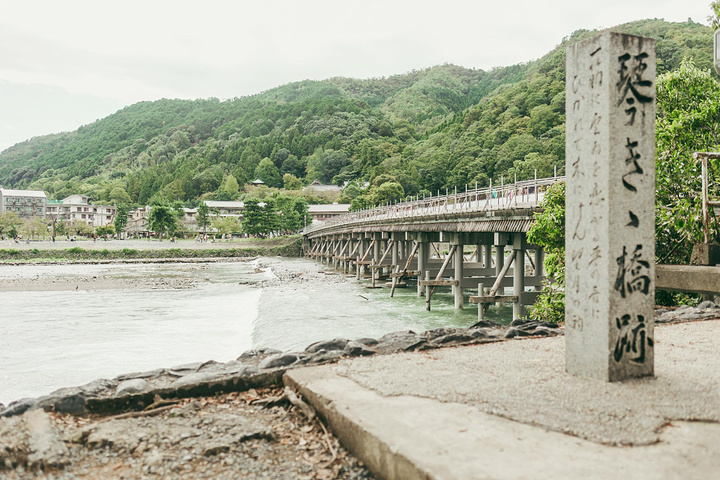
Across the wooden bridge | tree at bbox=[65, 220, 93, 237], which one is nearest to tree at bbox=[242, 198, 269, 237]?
tree at bbox=[65, 220, 93, 237]

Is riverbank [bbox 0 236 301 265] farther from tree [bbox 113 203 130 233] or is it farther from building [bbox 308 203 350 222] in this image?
tree [bbox 113 203 130 233]

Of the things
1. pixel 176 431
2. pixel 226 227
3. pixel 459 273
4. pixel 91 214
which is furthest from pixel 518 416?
pixel 91 214

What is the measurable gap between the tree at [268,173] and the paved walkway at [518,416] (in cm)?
11161

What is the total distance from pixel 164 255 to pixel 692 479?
56.3 meters

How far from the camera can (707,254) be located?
8.30m

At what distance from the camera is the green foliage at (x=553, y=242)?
32.8 feet

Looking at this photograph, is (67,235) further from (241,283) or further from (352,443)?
(352,443)

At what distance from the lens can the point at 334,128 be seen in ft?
404

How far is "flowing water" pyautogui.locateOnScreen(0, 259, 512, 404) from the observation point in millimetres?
10117

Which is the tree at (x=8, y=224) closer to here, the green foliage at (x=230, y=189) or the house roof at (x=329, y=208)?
the green foliage at (x=230, y=189)

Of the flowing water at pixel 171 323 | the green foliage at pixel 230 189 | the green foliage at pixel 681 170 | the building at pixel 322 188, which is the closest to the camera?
the green foliage at pixel 681 170

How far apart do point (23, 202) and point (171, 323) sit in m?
94.2

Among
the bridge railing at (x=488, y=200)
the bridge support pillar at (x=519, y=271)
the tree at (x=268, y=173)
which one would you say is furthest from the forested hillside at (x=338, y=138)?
the bridge support pillar at (x=519, y=271)

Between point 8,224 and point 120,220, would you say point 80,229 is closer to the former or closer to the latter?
point 120,220
